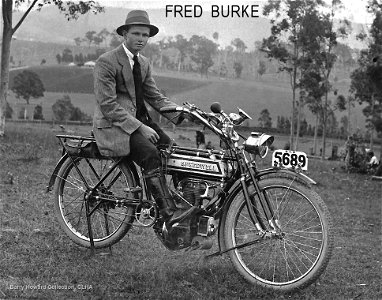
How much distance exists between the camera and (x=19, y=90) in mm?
23859

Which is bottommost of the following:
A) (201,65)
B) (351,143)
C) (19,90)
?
(351,143)

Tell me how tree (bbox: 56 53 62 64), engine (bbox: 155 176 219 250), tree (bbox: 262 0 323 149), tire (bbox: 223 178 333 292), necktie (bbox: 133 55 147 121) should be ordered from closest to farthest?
tire (bbox: 223 178 333 292), engine (bbox: 155 176 219 250), necktie (bbox: 133 55 147 121), tree (bbox: 262 0 323 149), tree (bbox: 56 53 62 64)

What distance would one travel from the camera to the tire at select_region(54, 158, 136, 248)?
4.99 m

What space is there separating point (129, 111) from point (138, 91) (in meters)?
0.21

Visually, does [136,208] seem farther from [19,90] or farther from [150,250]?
[19,90]

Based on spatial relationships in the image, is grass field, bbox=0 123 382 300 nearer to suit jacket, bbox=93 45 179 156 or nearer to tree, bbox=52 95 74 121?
suit jacket, bbox=93 45 179 156

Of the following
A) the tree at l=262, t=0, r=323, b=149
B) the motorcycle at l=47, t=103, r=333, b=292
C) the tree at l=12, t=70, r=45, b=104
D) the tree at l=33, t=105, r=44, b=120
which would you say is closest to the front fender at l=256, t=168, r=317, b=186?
the motorcycle at l=47, t=103, r=333, b=292

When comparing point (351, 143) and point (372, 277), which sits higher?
point (372, 277)

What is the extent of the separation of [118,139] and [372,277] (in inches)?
95.5

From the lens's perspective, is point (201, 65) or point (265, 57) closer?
point (201, 65)

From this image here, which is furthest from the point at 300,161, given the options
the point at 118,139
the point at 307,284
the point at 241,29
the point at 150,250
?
the point at 241,29

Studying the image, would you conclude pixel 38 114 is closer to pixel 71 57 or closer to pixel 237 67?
pixel 71 57

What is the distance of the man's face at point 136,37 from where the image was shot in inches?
182

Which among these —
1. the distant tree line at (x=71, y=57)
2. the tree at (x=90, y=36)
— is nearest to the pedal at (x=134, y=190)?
the tree at (x=90, y=36)
